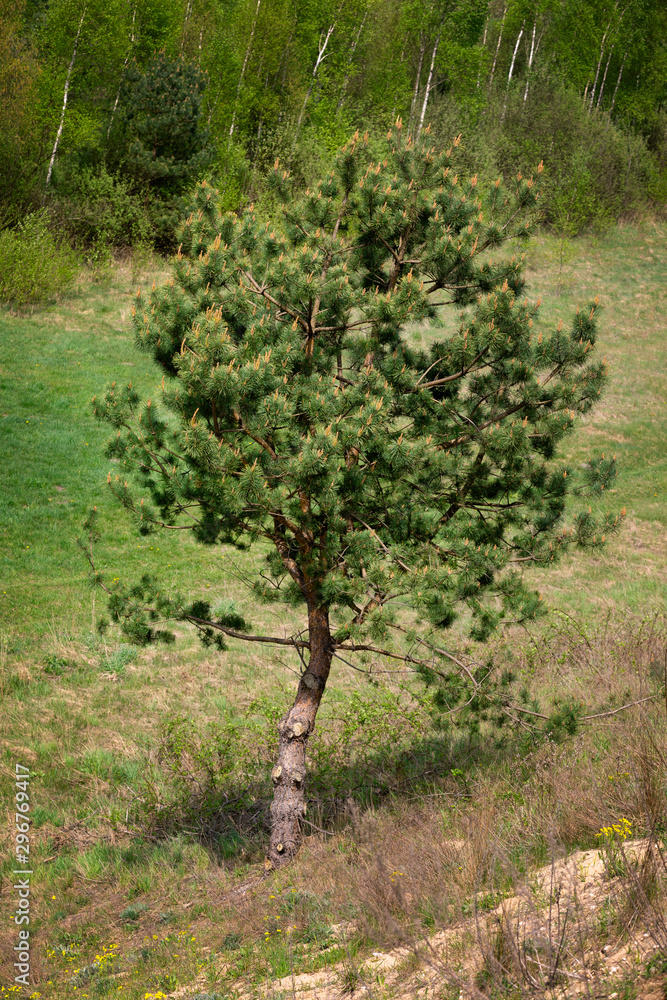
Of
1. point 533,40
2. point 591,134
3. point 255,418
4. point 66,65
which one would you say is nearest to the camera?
point 255,418

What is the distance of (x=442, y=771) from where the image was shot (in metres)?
7.27

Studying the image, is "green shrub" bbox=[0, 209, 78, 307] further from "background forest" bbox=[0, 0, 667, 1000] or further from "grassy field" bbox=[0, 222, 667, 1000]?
"grassy field" bbox=[0, 222, 667, 1000]

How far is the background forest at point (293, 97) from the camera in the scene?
964 inches

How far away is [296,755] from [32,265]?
64.9ft

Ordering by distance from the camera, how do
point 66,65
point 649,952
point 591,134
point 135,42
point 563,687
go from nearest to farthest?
point 649,952 < point 563,687 < point 66,65 < point 135,42 < point 591,134

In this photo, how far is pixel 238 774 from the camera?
8.40m

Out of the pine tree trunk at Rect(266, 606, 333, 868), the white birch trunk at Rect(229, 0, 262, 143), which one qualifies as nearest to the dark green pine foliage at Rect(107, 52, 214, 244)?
the white birch trunk at Rect(229, 0, 262, 143)

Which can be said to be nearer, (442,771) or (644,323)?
(442,771)

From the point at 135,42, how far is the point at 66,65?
129 inches

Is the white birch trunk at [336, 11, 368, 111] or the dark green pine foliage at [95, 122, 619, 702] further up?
the white birch trunk at [336, 11, 368, 111]

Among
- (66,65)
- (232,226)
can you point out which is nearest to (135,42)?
(66,65)

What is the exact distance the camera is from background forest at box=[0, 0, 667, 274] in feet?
80.3

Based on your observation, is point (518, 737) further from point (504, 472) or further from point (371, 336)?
point (371, 336)

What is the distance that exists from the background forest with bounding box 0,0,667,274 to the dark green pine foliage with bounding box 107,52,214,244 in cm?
7
